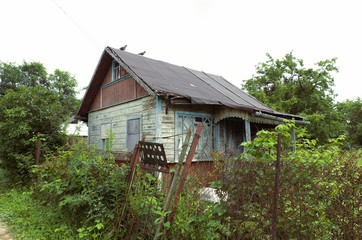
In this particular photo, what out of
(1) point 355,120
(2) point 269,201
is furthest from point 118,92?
(1) point 355,120

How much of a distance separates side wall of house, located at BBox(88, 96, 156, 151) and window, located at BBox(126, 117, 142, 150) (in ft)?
0.61

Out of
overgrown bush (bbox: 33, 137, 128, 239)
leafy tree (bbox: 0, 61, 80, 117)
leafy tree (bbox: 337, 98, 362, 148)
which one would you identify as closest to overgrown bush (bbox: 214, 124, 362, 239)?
overgrown bush (bbox: 33, 137, 128, 239)

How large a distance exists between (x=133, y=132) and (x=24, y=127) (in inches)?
141

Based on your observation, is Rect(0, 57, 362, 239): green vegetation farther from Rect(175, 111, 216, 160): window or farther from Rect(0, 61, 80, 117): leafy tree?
Rect(0, 61, 80, 117): leafy tree

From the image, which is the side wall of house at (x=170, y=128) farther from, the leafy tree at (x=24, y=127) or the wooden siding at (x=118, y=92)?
the leafy tree at (x=24, y=127)

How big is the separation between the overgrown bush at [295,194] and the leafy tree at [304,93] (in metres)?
20.8

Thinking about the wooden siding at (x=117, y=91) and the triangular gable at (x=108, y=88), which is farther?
the triangular gable at (x=108, y=88)

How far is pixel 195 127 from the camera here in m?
8.56

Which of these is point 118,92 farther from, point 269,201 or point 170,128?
point 269,201

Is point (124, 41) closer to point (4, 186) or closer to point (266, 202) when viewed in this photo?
point (4, 186)

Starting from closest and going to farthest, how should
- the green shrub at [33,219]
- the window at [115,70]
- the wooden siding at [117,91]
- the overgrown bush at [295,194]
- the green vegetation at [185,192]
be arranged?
the overgrown bush at [295,194] → the green vegetation at [185,192] → the green shrub at [33,219] → the wooden siding at [117,91] → the window at [115,70]

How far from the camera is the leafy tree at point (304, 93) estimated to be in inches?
874

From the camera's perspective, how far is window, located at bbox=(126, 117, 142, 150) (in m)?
8.66

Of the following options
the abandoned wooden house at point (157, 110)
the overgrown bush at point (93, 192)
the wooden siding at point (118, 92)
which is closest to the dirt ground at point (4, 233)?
the overgrown bush at point (93, 192)
